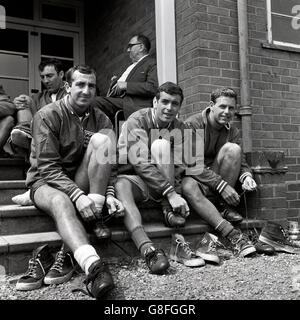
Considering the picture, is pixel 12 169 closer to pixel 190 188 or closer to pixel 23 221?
pixel 23 221

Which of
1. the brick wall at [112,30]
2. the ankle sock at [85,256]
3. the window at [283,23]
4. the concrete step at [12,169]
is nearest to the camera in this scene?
the ankle sock at [85,256]

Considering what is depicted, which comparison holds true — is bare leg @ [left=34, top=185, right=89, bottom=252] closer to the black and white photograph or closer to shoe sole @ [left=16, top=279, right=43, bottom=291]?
the black and white photograph

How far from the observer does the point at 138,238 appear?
2428 mm

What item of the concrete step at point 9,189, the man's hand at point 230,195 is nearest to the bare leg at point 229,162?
the man's hand at point 230,195

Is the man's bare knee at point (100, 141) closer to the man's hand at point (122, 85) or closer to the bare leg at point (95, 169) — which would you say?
the bare leg at point (95, 169)

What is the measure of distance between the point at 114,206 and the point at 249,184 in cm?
120

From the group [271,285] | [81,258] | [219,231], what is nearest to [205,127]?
[219,231]

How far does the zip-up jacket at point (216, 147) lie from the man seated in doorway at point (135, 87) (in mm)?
677

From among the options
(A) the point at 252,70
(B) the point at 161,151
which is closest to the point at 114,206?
(B) the point at 161,151

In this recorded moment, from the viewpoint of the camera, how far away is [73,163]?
8.60 feet

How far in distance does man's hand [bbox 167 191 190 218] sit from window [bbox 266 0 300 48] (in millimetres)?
2331

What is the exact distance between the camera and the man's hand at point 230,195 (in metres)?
2.95

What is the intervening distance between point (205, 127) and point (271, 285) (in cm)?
140
